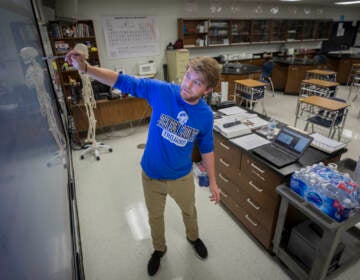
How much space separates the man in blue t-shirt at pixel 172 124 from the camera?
121 cm

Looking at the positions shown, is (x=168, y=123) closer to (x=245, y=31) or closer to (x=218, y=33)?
(x=218, y=33)

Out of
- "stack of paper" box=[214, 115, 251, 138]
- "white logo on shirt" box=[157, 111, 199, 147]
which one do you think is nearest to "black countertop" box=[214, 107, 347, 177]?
"stack of paper" box=[214, 115, 251, 138]

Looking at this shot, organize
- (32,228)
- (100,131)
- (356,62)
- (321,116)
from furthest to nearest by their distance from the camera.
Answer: (356,62) → (100,131) → (321,116) → (32,228)

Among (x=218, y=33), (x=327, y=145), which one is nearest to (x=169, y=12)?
(x=218, y=33)

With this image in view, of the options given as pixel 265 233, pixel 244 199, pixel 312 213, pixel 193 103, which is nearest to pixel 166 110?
pixel 193 103

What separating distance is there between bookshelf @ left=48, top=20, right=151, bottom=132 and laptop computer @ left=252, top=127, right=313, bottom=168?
122 inches

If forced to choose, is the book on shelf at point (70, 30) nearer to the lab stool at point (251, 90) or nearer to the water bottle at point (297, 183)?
the lab stool at point (251, 90)

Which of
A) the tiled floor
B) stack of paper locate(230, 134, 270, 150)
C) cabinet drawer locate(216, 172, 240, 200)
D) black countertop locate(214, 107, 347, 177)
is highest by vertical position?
stack of paper locate(230, 134, 270, 150)

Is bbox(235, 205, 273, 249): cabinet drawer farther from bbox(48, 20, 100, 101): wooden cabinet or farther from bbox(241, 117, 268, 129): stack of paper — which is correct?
bbox(48, 20, 100, 101): wooden cabinet

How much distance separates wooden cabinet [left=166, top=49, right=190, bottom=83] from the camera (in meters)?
4.77

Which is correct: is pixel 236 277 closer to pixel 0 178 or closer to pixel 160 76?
pixel 0 178

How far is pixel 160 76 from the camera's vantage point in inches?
211

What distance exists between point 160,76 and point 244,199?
4178mm

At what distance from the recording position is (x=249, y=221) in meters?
1.96
